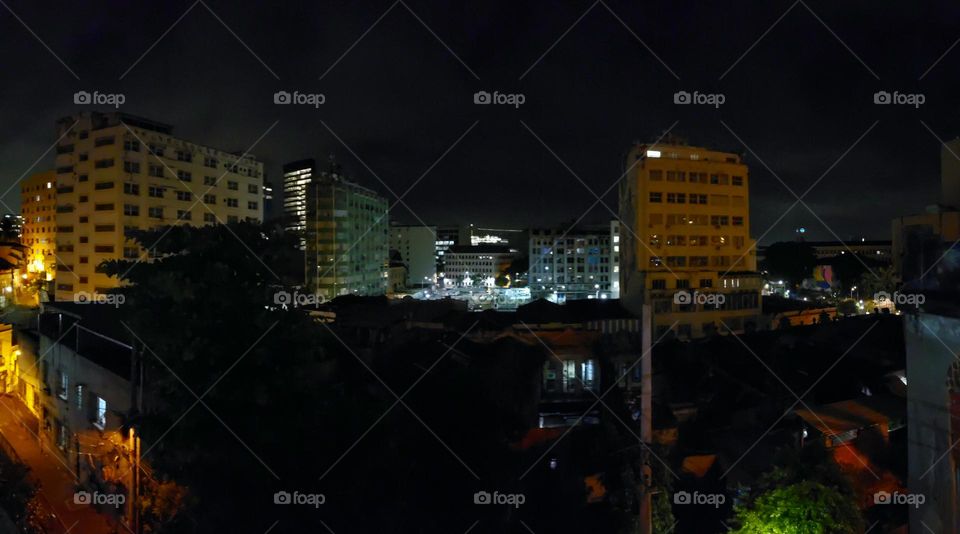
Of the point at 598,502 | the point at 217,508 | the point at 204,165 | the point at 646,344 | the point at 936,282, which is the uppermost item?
the point at 204,165

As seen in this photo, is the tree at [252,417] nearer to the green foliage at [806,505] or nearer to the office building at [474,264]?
the green foliage at [806,505]

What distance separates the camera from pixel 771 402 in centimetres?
1115

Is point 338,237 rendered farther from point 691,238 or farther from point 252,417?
point 252,417

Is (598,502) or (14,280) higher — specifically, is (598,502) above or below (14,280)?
below

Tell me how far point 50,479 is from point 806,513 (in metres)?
11.6

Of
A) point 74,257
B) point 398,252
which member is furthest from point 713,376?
point 398,252

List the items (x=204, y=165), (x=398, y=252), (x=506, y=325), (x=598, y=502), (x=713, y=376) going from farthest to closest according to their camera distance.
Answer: (x=398, y=252) → (x=204, y=165) → (x=506, y=325) → (x=713, y=376) → (x=598, y=502)

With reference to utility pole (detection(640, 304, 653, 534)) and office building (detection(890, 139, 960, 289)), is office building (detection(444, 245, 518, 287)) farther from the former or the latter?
utility pole (detection(640, 304, 653, 534))

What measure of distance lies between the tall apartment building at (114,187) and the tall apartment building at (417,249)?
48416 mm

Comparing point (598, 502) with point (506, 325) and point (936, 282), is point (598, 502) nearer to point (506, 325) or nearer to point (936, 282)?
point (936, 282)

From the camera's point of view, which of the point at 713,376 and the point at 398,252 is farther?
the point at 398,252

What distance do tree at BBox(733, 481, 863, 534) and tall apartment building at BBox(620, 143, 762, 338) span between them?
1837 cm

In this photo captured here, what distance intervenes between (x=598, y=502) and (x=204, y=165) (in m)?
28.9

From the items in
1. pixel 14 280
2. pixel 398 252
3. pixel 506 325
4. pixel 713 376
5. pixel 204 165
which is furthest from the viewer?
pixel 398 252
